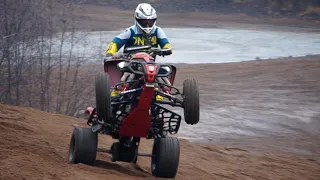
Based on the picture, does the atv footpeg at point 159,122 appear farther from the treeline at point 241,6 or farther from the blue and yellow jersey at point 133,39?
the treeline at point 241,6

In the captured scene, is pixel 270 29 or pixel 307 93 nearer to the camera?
pixel 307 93

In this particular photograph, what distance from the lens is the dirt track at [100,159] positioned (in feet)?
28.7

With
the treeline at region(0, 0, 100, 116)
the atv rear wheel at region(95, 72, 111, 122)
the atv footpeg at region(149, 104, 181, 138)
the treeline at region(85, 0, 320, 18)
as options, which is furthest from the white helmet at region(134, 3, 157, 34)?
the treeline at region(85, 0, 320, 18)

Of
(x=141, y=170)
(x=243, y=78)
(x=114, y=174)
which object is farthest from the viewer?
(x=243, y=78)

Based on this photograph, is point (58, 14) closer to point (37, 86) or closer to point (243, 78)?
point (37, 86)

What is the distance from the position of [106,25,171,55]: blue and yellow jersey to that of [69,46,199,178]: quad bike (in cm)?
20

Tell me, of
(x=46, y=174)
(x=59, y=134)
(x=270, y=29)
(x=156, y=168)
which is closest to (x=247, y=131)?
(x=59, y=134)

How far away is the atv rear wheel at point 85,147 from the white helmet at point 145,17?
1673 millimetres

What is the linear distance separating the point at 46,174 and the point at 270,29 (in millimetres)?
32789

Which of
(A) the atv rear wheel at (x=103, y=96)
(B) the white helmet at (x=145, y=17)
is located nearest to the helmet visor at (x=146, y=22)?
(B) the white helmet at (x=145, y=17)

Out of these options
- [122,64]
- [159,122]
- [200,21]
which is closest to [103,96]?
[122,64]

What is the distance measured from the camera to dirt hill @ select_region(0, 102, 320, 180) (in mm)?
8696

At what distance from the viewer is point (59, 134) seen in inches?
502

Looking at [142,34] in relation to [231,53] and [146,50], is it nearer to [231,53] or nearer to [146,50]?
[146,50]
